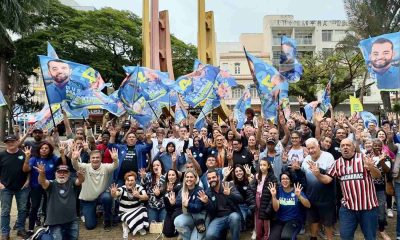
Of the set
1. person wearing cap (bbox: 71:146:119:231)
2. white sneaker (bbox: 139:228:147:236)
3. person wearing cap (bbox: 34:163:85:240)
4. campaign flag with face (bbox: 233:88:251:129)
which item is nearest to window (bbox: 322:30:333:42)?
campaign flag with face (bbox: 233:88:251:129)

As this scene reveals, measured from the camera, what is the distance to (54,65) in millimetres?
8094

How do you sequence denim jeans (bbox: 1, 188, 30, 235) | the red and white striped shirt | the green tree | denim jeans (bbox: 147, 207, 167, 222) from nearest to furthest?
the red and white striped shirt → denim jeans (bbox: 1, 188, 30, 235) → denim jeans (bbox: 147, 207, 167, 222) → the green tree

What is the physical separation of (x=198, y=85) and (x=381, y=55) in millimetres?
4558

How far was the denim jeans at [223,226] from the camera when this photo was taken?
20.4ft

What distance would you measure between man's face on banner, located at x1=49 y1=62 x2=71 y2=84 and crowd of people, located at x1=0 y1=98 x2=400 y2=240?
104cm

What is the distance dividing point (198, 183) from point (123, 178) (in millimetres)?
1925

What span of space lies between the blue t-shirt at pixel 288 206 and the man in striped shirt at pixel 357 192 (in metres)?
0.78

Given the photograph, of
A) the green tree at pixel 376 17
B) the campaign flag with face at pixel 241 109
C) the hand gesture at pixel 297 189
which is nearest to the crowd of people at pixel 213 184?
the hand gesture at pixel 297 189

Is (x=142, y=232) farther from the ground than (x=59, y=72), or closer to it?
closer to it

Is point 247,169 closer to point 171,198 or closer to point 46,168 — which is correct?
point 171,198

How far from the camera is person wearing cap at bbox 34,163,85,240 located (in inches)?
230

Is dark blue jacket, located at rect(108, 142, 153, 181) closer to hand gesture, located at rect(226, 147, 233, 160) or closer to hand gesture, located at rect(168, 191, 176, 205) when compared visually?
hand gesture, located at rect(168, 191, 176, 205)

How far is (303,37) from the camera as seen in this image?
54938 mm

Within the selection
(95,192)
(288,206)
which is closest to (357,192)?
(288,206)
